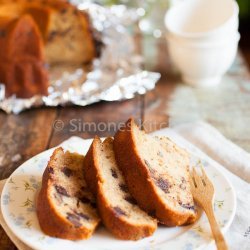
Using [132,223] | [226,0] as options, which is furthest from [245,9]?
[132,223]

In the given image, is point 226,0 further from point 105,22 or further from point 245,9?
point 245,9

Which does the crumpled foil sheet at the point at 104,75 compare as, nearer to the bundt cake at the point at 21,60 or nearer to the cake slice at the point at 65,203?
the bundt cake at the point at 21,60

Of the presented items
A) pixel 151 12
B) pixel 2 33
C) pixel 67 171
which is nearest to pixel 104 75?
pixel 2 33

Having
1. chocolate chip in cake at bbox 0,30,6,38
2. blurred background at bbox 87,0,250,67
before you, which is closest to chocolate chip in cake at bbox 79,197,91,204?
chocolate chip in cake at bbox 0,30,6,38

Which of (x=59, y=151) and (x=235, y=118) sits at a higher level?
(x=59, y=151)

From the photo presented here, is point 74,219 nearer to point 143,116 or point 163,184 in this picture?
point 163,184

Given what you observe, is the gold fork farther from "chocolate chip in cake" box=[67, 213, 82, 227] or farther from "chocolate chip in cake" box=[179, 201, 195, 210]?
"chocolate chip in cake" box=[67, 213, 82, 227]

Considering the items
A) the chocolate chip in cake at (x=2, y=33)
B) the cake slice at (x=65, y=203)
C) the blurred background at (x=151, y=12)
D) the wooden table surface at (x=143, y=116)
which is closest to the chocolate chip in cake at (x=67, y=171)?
the cake slice at (x=65, y=203)
